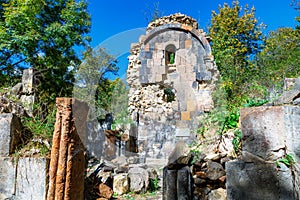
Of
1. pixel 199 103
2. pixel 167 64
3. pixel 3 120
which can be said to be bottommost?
pixel 3 120

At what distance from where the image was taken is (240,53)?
14.0m

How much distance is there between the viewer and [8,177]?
7.90 feet

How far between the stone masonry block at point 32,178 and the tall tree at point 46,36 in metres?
6.37

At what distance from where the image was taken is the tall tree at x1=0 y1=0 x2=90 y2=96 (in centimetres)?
866

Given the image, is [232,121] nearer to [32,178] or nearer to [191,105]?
[32,178]

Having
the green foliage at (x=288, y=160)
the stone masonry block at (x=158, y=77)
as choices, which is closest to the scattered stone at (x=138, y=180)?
the green foliage at (x=288, y=160)

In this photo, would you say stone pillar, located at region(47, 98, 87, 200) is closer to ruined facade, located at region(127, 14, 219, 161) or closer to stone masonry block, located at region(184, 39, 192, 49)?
ruined facade, located at region(127, 14, 219, 161)

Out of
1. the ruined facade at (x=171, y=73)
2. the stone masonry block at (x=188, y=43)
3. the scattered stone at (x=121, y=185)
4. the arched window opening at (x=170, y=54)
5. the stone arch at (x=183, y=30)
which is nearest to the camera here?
the scattered stone at (x=121, y=185)

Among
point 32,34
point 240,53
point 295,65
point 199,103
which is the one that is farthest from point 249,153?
point 240,53

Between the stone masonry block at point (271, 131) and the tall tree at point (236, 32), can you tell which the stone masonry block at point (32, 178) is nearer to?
the stone masonry block at point (271, 131)

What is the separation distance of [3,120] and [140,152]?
504cm

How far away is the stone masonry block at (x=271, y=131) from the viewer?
5.82 feet

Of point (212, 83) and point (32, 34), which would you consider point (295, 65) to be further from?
point (32, 34)

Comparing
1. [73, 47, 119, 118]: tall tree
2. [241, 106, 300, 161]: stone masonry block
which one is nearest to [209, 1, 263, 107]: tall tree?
[73, 47, 119, 118]: tall tree
